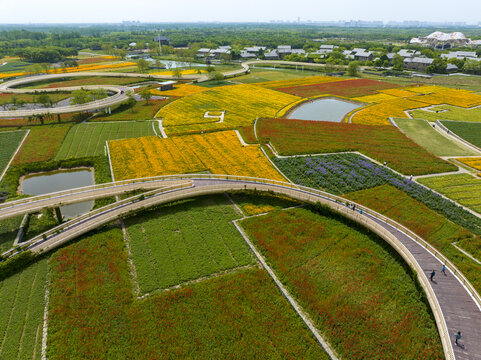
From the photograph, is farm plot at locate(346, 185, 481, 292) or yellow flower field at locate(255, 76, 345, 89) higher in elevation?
yellow flower field at locate(255, 76, 345, 89)

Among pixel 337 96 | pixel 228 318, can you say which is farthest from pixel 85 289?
pixel 337 96

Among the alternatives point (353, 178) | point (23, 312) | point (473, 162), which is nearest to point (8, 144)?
point (23, 312)

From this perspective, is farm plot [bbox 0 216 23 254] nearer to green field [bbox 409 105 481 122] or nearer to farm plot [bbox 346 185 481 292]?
farm plot [bbox 346 185 481 292]

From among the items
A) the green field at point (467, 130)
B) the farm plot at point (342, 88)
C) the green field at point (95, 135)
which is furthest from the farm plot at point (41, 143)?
the green field at point (467, 130)

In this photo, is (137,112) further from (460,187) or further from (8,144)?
(460,187)

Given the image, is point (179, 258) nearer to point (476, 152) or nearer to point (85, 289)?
point (85, 289)

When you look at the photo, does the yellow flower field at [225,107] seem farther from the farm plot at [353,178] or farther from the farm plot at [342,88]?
the farm plot at [353,178]

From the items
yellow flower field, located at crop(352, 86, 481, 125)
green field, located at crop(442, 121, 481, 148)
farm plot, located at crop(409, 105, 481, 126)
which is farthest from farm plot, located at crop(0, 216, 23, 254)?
farm plot, located at crop(409, 105, 481, 126)
